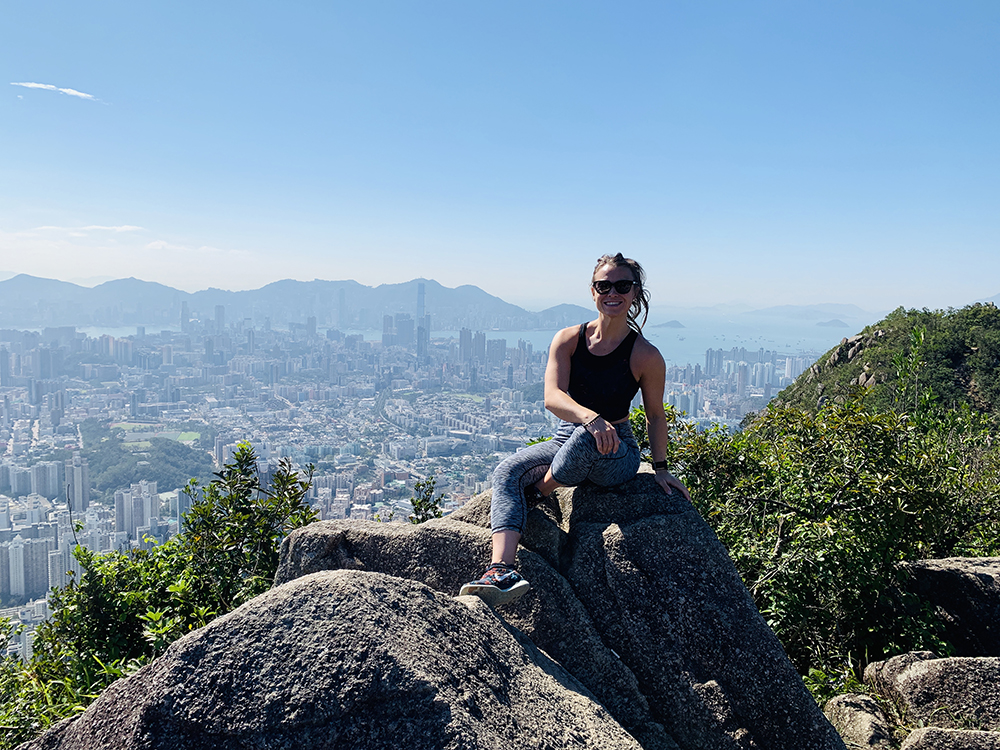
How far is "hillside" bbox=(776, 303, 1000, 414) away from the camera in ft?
75.0

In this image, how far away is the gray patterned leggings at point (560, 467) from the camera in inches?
170

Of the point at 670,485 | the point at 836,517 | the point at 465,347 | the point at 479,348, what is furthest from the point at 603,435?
the point at 465,347

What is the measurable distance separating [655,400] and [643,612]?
165 centimetres

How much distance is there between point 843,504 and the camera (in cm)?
643

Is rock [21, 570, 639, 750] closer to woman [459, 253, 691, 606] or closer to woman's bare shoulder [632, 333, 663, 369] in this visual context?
woman [459, 253, 691, 606]

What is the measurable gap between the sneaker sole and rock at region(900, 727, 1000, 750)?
9.57ft

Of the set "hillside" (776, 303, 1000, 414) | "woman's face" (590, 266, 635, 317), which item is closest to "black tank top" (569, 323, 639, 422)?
"woman's face" (590, 266, 635, 317)

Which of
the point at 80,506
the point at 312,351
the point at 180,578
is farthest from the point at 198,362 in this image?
the point at 180,578

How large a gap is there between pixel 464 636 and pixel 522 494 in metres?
1.57

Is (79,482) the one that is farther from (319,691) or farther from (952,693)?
(952,693)

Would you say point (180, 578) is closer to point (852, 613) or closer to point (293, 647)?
point (293, 647)

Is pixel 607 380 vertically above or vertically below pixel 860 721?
above

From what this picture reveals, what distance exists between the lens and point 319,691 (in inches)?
96.7

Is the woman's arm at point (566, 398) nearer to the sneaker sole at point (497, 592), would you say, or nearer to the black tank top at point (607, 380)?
the black tank top at point (607, 380)
